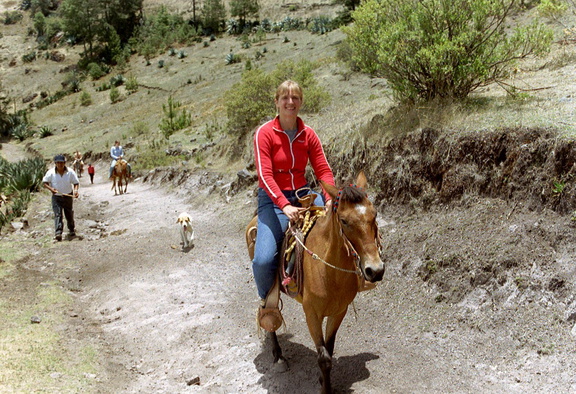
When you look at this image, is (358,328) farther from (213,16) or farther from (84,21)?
(84,21)

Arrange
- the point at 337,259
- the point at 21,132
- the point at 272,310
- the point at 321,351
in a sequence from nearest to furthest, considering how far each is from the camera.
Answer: the point at 337,259 < the point at 321,351 < the point at 272,310 < the point at 21,132

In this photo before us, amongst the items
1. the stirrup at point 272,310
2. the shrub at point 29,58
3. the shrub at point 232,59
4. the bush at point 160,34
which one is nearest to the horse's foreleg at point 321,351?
the stirrup at point 272,310

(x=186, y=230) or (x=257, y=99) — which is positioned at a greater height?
(x=257, y=99)

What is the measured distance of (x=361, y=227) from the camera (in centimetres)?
322

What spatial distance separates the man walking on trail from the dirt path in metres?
2.15

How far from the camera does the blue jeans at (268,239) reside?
443 cm

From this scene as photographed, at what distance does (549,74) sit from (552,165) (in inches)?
209

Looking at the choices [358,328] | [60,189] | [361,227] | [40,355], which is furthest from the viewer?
[60,189]

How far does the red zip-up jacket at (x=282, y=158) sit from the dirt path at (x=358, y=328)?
6.55ft

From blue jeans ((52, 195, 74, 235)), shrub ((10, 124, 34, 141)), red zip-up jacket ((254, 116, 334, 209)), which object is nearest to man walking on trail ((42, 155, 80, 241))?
blue jeans ((52, 195, 74, 235))

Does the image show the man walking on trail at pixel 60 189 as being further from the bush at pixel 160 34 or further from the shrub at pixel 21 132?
the bush at pixel 160 34

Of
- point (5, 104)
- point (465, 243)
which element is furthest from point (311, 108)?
point (5, 104)

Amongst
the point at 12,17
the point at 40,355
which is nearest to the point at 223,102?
the point at 40,355

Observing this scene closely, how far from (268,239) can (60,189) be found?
902 centimetres
